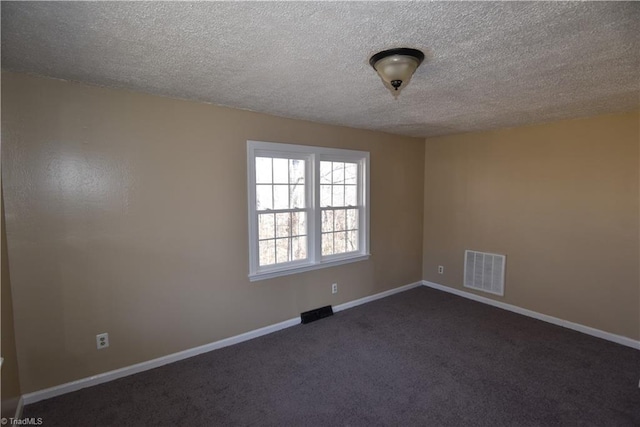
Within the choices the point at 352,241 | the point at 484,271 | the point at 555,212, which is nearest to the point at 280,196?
the point at 352,241

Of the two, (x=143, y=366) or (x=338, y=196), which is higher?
(x=338, y=196)

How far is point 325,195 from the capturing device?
12.8 feet

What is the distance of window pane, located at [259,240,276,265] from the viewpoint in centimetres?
340

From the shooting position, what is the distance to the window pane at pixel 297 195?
3.58 m

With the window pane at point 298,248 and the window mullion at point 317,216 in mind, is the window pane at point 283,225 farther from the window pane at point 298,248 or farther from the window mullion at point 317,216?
the window mullion at point 317,216

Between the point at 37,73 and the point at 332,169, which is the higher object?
the point at 37,73

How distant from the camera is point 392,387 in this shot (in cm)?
250

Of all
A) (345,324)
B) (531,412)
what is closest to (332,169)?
(345,324)

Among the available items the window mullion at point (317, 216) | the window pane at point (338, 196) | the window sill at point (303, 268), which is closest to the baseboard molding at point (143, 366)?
the window sill at point (303, 268)

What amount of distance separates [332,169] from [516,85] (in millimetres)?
2116

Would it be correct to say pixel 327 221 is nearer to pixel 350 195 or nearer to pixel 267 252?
pixel 350 195

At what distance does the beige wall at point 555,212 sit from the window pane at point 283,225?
2.53 metres

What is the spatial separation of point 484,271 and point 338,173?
244cm

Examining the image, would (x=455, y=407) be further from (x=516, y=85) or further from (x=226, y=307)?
(x=516, y=85)
